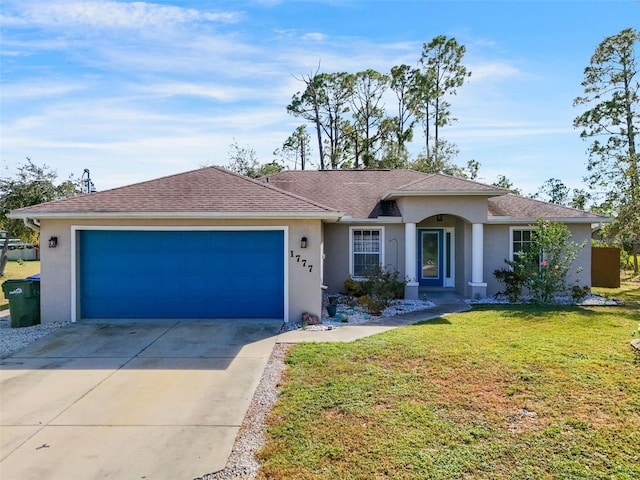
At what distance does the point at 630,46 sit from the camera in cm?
2442

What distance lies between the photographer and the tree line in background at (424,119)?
24734mm

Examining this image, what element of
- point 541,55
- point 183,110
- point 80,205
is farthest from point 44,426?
point 541,55

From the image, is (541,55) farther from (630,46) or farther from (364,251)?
(630,46)

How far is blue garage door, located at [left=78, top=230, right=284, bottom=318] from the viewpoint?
415 inches

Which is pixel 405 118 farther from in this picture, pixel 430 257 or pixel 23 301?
pixel 23 301

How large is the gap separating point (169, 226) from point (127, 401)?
563cm

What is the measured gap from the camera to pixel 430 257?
1650cm

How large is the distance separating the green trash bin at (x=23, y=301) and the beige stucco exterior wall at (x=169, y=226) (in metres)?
0.19

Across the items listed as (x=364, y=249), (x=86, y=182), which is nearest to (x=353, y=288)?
(x=364, y=249)

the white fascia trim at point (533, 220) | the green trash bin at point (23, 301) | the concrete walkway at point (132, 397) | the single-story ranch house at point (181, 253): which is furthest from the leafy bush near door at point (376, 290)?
the green trash bin at point (23, 301)

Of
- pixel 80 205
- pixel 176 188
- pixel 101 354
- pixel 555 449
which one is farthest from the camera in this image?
pixel 176 188

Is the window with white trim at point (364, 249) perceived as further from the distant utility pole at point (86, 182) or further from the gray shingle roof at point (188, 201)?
the distant utility pole at point (86, 182)

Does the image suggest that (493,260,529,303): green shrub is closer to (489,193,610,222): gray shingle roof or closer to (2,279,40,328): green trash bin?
(489,193,610,222): gray shingle roof

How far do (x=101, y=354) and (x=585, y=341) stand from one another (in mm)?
Answer: 10217
